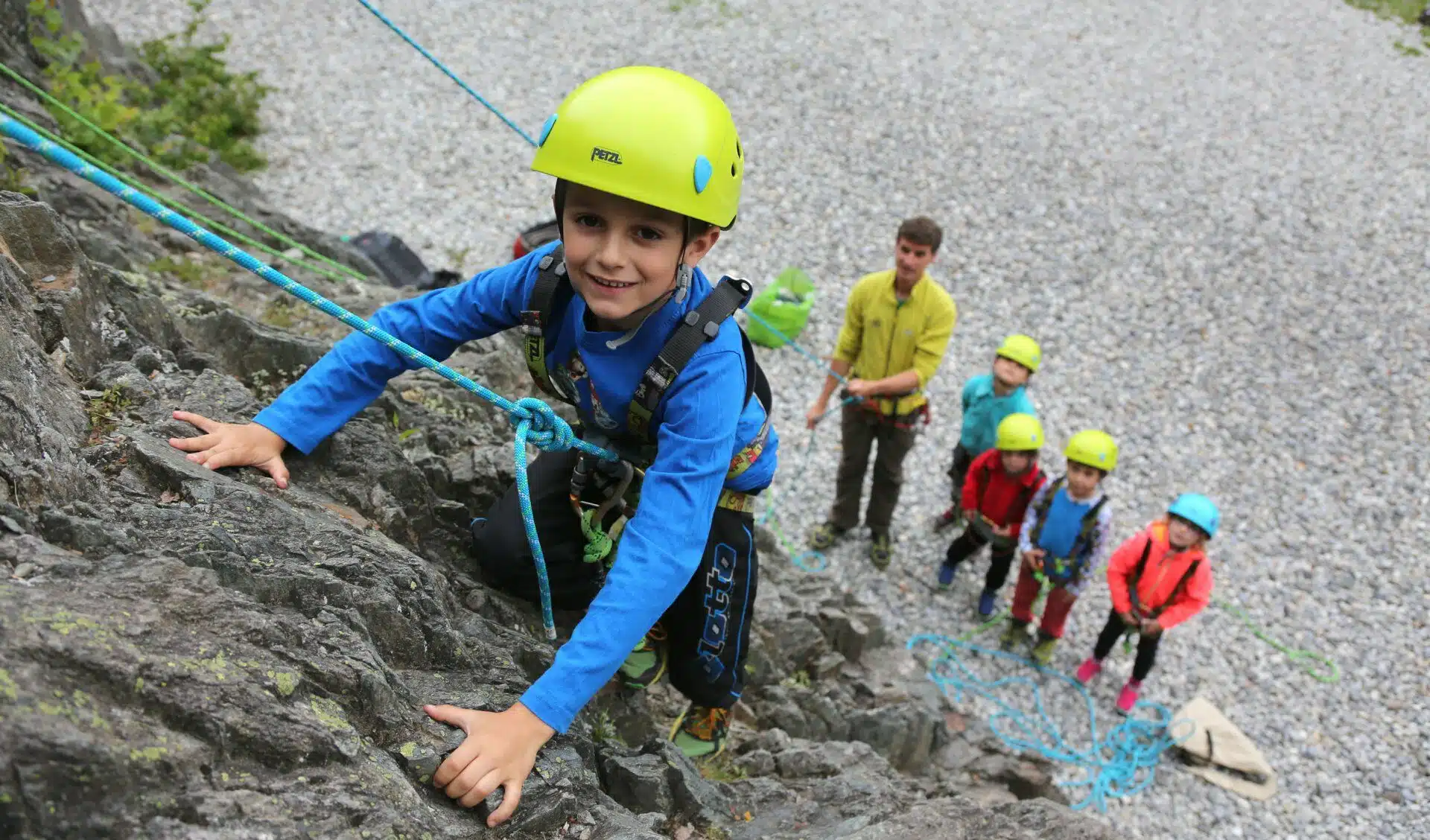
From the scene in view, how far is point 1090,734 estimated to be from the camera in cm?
790

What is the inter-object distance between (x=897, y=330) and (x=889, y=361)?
0.29 metres

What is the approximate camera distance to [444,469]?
4.86m

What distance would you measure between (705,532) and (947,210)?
12703 mm

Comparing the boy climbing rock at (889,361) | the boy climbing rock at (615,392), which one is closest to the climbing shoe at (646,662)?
the boy climbing rock at (615,392)

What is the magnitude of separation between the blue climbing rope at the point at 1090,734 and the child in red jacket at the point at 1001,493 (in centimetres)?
67

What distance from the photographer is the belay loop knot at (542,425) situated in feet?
11.3

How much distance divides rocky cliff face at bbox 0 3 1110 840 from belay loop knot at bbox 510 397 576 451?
70cm

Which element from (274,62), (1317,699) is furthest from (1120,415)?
(274,62)

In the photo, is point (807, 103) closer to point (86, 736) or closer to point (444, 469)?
point (444, 469)

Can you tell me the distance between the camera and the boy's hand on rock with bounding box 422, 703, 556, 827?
2881 mm

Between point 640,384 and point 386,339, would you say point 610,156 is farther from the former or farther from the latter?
point 386,339

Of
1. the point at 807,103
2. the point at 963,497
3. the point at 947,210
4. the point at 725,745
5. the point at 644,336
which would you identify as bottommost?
the point at 725,745

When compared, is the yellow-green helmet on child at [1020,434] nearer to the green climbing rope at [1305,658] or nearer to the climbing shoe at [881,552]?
the climbing shoe at [881,552]

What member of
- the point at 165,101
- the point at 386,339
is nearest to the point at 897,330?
the point at 386,339
